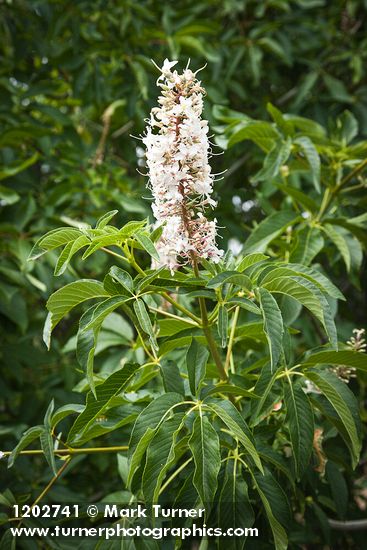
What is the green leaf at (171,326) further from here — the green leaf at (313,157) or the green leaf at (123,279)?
the green leaf at (313,157)

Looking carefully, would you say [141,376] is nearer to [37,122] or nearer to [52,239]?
[52,239]

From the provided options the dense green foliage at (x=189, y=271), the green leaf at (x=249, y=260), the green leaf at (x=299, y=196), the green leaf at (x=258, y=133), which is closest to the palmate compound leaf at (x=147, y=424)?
the dense green foliage at (x=189, y=271)

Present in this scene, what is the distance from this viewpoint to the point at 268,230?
147 centimetres

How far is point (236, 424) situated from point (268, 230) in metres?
0.65

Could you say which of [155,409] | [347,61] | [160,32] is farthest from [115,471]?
[347,61]

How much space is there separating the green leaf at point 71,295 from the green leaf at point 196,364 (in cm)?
18

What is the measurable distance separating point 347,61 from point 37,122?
4.48ft

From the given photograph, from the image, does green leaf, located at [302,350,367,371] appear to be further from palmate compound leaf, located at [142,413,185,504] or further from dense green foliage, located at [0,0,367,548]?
palmate compound leaf, located at [142,413,185,504]

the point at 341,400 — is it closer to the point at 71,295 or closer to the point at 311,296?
the point at 311,296

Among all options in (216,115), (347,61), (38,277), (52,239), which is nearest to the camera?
(52,239)

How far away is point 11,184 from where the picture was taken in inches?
79.9

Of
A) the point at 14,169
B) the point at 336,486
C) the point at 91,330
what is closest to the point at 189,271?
the point at 91,330

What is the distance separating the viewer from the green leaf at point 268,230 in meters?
1.44

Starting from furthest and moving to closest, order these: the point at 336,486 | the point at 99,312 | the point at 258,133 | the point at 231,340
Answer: the point at 258,133 → the point at 336,486 → the point at 231,340 → the point at 99,312
